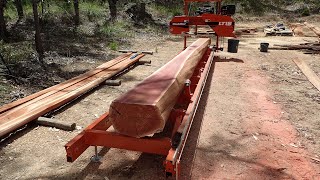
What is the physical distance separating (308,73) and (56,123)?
722 cm

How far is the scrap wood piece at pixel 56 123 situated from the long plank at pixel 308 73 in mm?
5905

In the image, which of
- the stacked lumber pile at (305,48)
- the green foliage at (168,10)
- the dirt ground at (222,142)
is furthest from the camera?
the green foliage at (168,10)

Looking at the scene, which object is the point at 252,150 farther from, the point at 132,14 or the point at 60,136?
the point at 132,14

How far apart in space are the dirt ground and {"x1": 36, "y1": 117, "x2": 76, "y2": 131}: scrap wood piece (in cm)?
9

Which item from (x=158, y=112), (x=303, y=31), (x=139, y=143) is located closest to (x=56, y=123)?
(x=139, y=143)

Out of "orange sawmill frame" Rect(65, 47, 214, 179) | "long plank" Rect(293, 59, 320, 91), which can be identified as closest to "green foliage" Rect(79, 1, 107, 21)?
"long plank" Rect(293, 59, 320, 91)

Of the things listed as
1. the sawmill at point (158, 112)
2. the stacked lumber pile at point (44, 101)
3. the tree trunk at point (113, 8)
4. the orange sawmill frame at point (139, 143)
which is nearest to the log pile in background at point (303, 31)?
the sawmill at point (158, 112)

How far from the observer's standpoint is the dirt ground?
3738 millimetres

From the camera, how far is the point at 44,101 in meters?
5.49

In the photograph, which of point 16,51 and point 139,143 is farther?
point 16,51

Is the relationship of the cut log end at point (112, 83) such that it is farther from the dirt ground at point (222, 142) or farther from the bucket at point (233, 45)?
the bucket at point (233, 45)

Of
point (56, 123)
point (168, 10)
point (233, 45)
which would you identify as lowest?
point (56, 123)

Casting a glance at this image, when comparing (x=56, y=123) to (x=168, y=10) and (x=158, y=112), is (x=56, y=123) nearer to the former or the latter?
(x=158, y=112)

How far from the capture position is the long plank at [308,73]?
759cm
